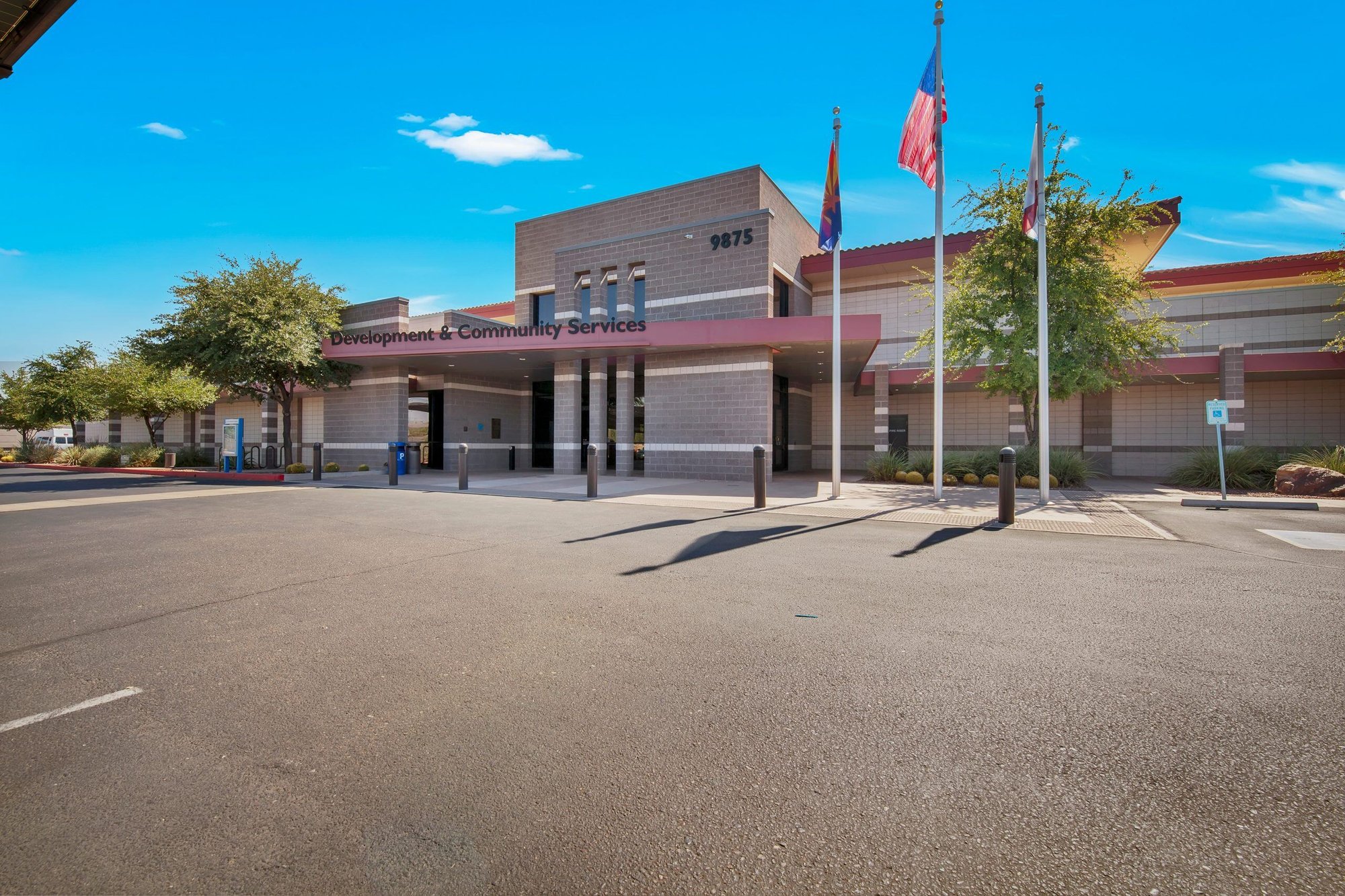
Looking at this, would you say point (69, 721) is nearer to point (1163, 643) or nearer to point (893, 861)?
point (893, 861)

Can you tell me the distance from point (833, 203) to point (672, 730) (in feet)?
46.5

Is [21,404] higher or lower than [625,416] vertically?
higher

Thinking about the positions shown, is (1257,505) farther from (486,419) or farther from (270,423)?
(270,423)

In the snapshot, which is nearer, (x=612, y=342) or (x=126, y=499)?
(x=126, y=499)

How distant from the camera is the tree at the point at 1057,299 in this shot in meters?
16.6

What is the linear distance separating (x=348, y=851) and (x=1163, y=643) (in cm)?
528

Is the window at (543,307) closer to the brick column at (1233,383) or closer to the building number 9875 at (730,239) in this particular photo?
the building number 9875 at (730,239)

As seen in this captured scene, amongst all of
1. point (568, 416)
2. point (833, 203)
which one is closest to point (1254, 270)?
point (833, 203)

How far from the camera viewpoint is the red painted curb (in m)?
21.4

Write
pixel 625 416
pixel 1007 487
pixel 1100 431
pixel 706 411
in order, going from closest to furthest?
pixel 1007 487, pixel 706 411, pixel 625 416, pixel 1100 431

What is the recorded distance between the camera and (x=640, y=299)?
963 inches

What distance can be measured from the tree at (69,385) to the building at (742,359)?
11.5 meters

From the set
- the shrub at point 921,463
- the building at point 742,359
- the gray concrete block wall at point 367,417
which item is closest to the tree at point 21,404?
the building at point 742,359

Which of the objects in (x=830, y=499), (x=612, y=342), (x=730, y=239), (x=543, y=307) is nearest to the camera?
(x=830, y=499)
